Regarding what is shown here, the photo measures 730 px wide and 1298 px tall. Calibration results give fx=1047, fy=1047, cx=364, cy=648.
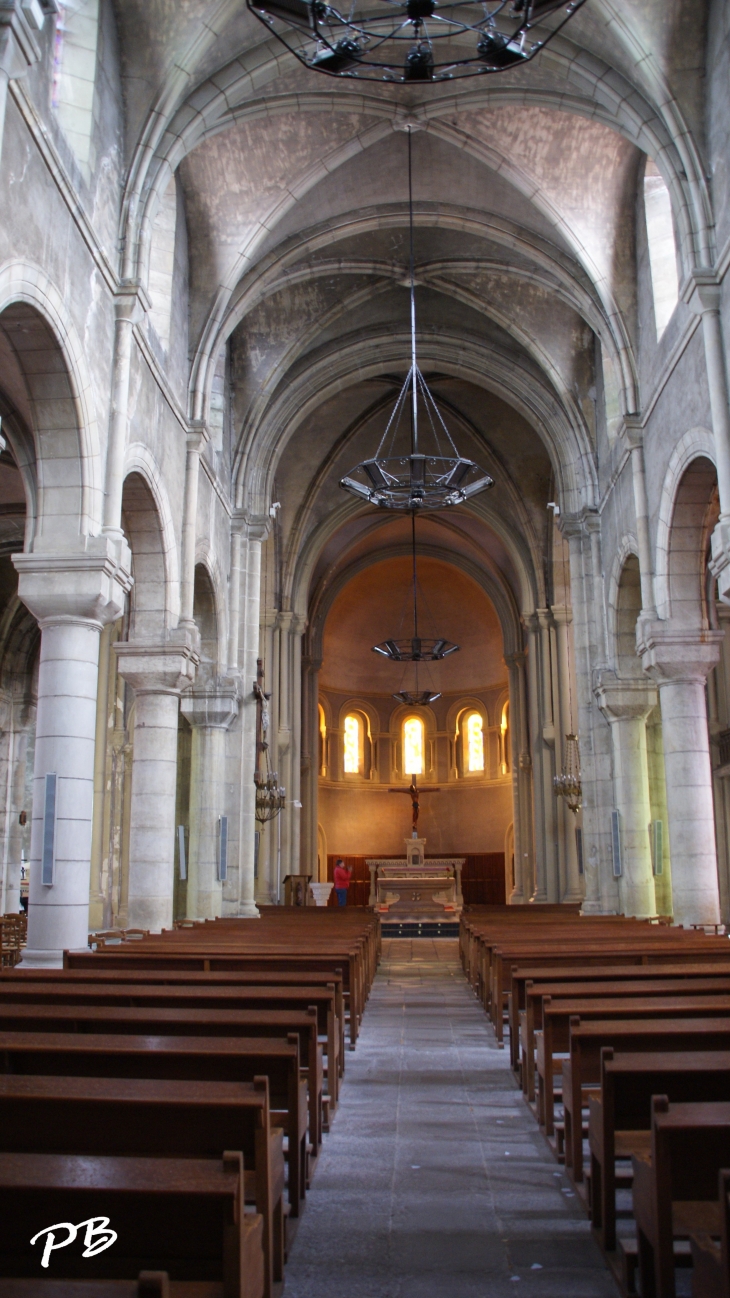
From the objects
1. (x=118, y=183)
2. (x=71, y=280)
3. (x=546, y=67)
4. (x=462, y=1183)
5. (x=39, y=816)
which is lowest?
(x=462, y=1183)

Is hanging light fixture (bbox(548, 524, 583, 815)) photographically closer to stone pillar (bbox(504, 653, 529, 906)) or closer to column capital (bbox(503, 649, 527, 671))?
stone pillar (bbox(504, 653, 529, 906))

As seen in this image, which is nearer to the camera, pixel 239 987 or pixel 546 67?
pixel 239 987

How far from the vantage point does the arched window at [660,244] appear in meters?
15.1

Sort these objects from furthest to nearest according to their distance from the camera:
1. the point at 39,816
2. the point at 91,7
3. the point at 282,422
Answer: the point at 282,422, the point at 91,7, the point at 39,816

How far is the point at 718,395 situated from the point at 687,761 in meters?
4.92

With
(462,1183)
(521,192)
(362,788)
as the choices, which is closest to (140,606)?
(521,192)

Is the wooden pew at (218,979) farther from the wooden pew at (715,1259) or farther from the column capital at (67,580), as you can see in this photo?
the column capital at (67,580)

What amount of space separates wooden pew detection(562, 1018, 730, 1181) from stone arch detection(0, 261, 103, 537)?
7.76 metres

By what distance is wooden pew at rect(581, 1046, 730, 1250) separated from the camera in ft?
13.1

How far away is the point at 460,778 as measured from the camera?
40188mm

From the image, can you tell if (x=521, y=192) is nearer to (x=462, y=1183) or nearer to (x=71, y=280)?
(x=71, y=280)

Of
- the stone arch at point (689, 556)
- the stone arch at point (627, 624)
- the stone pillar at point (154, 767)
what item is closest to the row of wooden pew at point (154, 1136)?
the stone pillar at point (154, 767)

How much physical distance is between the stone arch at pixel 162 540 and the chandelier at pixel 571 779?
11134 mm

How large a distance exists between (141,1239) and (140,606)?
1242 cm
